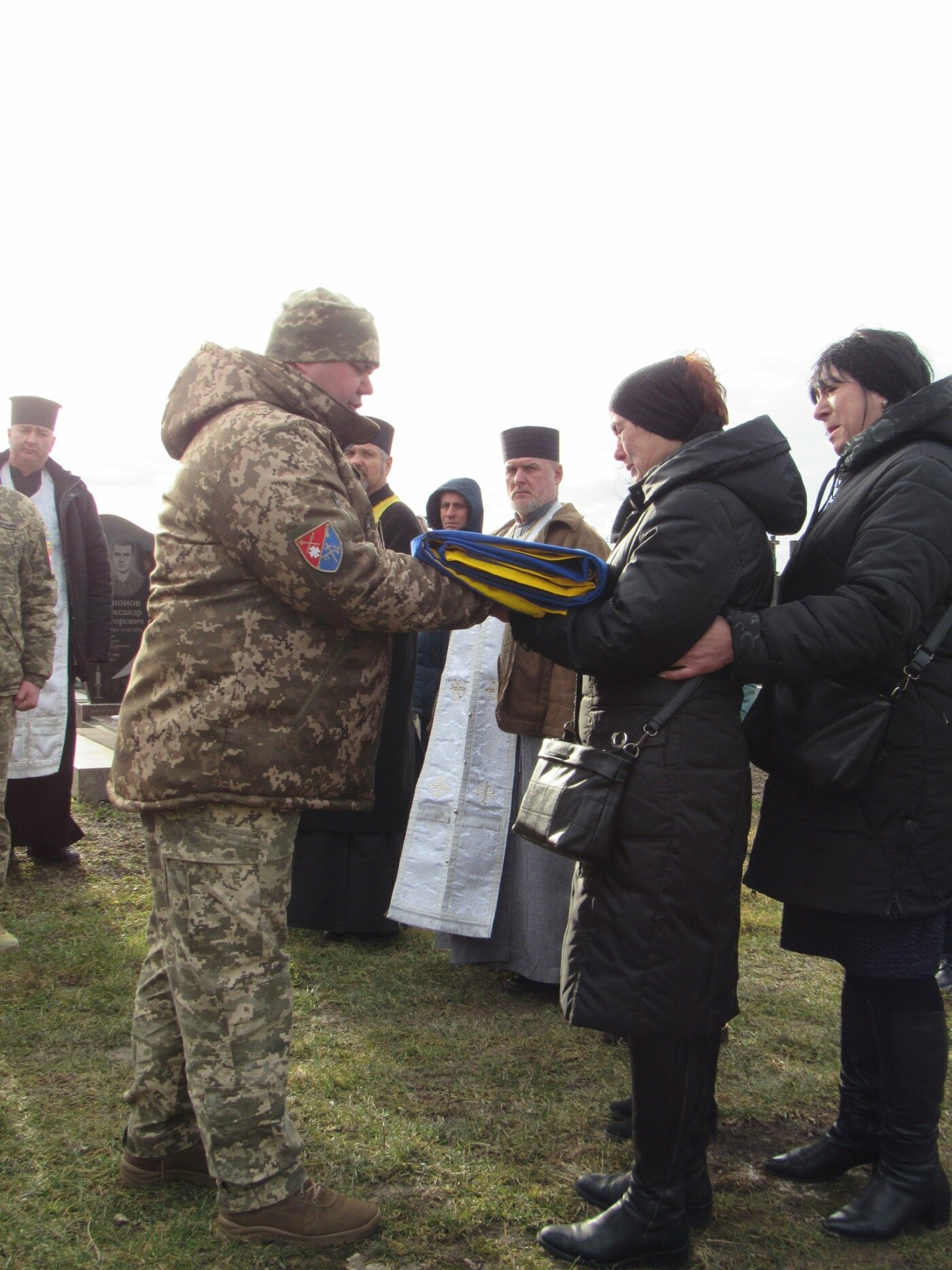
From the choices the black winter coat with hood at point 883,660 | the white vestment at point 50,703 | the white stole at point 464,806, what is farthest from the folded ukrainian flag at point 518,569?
the white vestment at point 50,703

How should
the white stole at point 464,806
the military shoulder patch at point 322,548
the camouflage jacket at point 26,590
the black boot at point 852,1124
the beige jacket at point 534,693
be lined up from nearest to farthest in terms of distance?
the military shoulder patch at point 322,548, the black boot at point 852,1124, the beige jacket at point 534,693, the white stole at point 464,806, the camouflage jacket at point 26,590

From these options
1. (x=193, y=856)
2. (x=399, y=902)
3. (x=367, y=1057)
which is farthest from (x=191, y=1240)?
(x=399, y=902)

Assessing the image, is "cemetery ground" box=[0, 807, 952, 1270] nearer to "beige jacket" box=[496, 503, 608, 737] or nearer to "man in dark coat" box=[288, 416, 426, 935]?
"man in dark coat" box=[288, 416, 426, 935]

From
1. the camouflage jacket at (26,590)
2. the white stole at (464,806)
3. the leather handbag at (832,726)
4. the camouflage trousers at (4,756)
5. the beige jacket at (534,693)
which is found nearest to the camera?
the leather handbag at (832,726)

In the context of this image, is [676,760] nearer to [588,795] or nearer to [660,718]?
[660,718]

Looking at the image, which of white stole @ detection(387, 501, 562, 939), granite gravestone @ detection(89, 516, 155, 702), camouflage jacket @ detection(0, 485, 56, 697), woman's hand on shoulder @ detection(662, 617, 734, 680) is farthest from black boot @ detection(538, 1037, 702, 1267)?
granite gravestone @ detection(89, 516, 155, 702)

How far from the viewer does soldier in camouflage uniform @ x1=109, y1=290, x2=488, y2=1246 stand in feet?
7.51

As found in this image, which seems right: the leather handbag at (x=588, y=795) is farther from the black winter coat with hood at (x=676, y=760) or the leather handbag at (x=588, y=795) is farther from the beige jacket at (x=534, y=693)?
the beige jacket at (x=534, y=693)

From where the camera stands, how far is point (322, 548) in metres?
2.26

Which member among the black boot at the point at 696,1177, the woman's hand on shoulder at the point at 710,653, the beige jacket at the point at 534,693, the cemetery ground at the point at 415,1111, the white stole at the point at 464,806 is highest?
the woman's hand on shoulder at the point at 710,653

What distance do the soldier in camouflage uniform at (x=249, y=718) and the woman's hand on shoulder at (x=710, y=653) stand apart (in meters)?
0.54

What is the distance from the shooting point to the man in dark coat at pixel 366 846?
4691 millimetres

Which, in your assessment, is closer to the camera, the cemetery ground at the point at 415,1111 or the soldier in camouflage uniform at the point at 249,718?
the soldier in camouflage uniform at the point at 249,718

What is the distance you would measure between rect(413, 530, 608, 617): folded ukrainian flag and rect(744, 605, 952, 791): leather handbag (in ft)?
1.77
